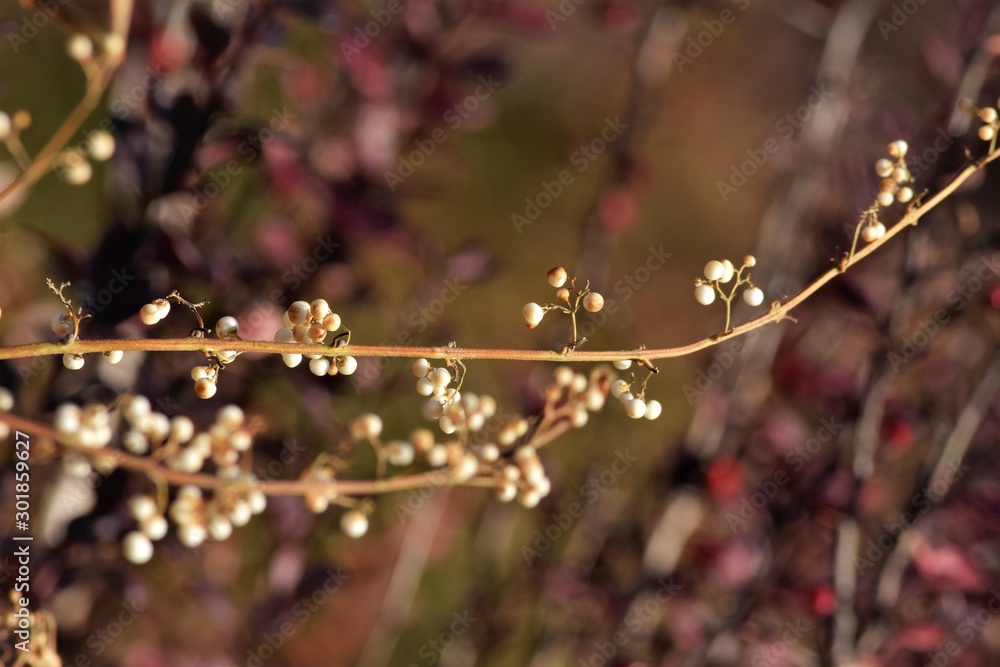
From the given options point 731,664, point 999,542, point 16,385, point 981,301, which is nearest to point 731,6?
point 981,301

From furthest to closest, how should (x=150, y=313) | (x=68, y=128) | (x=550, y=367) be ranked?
1. (x=550, y=367)
2. (x=68, y=128)
3. (x=150, y=313)

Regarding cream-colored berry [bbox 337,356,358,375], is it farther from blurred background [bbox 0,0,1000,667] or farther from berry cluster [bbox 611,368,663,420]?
blurred background [bbox 0,0,1000,667]

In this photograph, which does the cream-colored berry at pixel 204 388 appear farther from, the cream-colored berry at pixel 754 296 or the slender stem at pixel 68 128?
the cream-colored berry at pixel 754 296

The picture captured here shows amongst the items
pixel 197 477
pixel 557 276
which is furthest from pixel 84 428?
pixel 557 276

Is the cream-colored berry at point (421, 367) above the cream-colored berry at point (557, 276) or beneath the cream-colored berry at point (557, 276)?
beneath

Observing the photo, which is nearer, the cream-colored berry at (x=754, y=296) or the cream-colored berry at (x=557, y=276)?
the cream-colored berry at (x=557, y=276)

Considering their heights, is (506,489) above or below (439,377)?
below

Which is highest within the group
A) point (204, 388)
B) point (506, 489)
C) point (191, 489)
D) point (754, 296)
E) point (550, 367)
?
point (754, 296)

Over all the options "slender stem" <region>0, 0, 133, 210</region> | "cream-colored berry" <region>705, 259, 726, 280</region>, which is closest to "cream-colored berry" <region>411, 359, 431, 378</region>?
"cream-colored berry" <region>705, 259, 726, 280</region>

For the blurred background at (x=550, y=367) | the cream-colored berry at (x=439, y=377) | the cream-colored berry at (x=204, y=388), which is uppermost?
the cream-colored berry at (x=439, y=377)

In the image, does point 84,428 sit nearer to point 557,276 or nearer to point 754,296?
point 557,276

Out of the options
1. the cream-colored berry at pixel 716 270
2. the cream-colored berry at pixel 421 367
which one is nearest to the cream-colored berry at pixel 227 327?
the cream-colored berry at pixel 421 367

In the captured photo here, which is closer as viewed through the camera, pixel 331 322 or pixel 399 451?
pixel 331 322

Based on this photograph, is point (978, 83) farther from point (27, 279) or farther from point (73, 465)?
point (27, 279)
